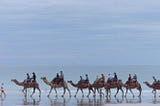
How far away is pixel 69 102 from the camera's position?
152 ft

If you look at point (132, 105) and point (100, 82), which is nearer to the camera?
point (132, 105)

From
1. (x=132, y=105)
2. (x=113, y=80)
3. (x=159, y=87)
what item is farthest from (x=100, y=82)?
(x=132, y=105)

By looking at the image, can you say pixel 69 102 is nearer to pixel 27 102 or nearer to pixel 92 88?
pixel 27 102

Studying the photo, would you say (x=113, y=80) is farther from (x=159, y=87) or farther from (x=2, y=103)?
(x=2, y=103)

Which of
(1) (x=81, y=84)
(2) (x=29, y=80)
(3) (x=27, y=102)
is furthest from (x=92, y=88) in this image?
(3) (x=27, y=102)

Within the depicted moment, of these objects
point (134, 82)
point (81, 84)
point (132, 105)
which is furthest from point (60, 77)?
point (132, 105)

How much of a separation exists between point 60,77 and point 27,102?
698 cm

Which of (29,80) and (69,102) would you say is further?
(29,80)

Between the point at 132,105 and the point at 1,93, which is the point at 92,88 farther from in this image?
the point at 132,105

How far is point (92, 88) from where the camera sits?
53.5 metres

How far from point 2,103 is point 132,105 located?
832cm

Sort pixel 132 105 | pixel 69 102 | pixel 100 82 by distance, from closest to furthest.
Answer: pixel 132 105 < pixel 69 102 < pixel 100 82

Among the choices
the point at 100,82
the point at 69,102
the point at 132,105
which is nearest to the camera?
the point at 132,105

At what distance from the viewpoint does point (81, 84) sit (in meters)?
53.3
